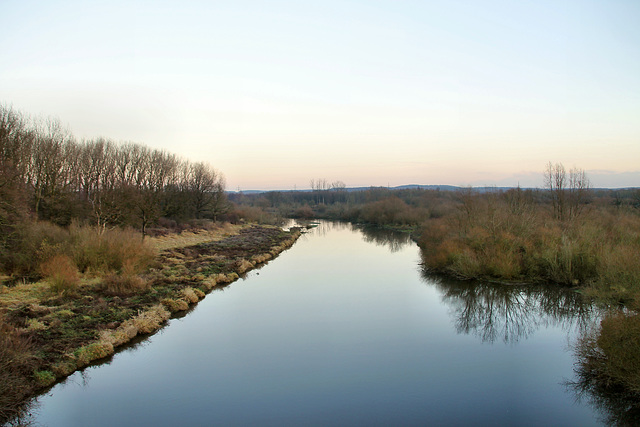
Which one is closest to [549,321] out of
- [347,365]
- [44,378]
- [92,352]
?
[347,365]

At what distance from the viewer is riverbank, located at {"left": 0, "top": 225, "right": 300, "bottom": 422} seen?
27.0 ft

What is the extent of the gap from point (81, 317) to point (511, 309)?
1583 cm

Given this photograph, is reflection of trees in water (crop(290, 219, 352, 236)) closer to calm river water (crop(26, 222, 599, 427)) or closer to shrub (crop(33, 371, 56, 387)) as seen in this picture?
calm river water (crop(26, 222, 599, 427))

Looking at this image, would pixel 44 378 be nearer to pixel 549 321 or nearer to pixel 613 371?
pixel 613 371

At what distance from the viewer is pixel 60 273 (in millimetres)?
14094

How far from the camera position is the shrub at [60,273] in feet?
45.8

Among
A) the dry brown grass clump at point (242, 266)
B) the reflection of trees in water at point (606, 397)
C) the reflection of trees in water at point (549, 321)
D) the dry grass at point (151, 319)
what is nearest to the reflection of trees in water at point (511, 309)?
the reflection of trees in water at point (549, 321)

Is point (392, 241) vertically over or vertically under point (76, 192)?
under

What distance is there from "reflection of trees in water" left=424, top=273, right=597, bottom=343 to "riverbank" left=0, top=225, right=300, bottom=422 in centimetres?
1107

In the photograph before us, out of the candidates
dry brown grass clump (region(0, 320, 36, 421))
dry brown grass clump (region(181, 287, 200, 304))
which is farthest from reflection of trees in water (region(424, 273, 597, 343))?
dry brown grass clump (region(0, 320, 36, 421))

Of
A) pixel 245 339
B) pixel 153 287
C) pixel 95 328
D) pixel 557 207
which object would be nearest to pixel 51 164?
pixel 153 287

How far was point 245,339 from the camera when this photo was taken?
483 inches

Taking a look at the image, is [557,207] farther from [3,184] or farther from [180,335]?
[3,184]

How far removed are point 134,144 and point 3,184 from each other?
83.7ft
